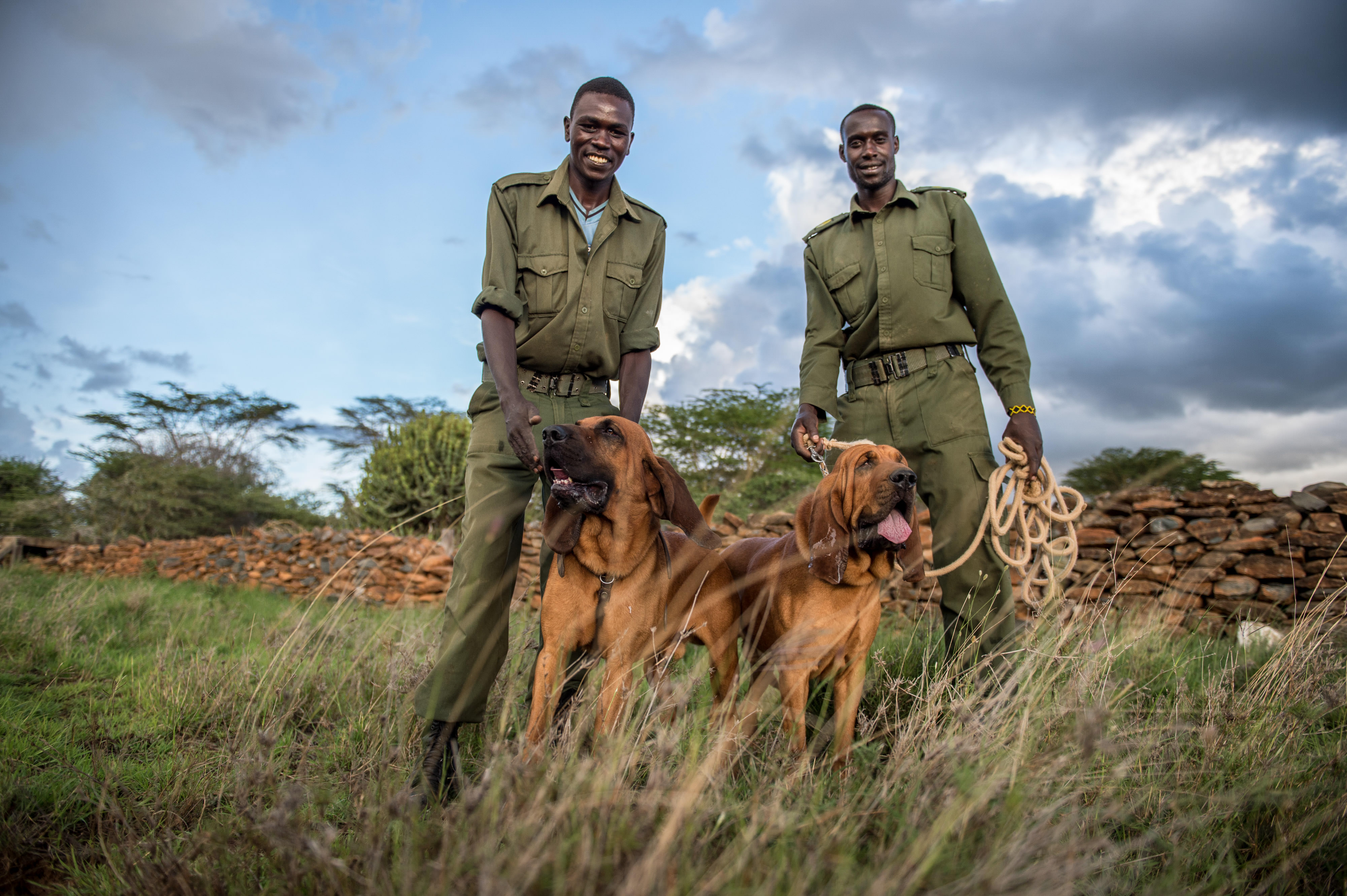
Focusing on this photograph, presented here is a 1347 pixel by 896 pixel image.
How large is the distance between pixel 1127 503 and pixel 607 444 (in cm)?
665

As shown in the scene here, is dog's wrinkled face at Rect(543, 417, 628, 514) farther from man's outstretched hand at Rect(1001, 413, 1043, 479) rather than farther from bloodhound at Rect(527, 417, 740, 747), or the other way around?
man's outstretched hand at Rect(1001, 413, 1043, 479)

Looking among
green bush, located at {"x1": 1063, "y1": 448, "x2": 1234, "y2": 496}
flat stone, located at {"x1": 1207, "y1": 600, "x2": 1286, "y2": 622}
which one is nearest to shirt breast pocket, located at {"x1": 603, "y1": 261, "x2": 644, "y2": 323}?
flat stone, located at {"x1": 1207, "y1": 600, "x2": 1286, "y2": 622}

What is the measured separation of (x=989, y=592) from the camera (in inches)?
132

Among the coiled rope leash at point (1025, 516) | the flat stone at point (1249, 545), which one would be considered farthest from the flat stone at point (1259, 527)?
the coiled rope leash at point (1025, 516)

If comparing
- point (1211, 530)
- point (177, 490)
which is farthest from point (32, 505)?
point (1211, 530)

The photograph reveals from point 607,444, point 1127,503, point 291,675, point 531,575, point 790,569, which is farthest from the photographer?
point 531,575

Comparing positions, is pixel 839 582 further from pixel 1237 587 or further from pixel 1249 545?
pixel 1249 545

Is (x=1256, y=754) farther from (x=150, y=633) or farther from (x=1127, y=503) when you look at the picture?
(x=150, y=633)

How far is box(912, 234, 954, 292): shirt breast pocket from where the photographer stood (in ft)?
11.7

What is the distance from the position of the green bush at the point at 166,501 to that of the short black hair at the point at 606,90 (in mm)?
15292

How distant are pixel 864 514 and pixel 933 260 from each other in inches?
61.1

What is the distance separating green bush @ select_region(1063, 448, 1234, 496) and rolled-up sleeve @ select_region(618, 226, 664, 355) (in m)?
14.0

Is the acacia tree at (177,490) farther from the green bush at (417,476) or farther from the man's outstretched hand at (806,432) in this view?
the man's outstretched hand at (806,432)

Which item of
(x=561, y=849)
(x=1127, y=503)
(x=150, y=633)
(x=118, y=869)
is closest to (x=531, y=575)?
(x=150, y=633)
